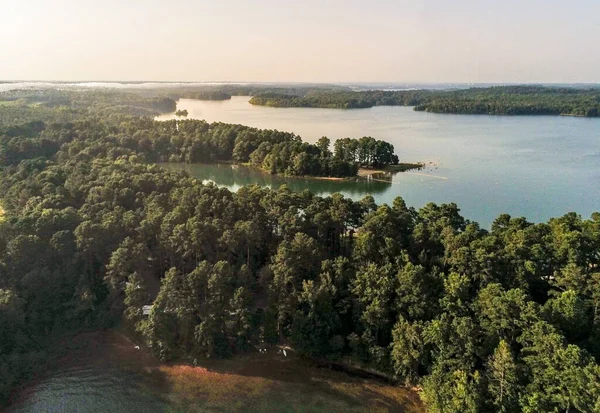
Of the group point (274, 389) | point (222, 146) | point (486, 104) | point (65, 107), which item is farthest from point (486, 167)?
point (486, 104)

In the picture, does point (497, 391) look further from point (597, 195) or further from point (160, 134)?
point (160, 134)

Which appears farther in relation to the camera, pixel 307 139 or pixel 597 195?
pixel 307 139

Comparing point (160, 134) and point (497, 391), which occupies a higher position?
point (160, 134)

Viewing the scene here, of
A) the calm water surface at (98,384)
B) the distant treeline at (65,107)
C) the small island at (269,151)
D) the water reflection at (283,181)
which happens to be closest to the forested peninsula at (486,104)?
the distant treeline at (65,107)

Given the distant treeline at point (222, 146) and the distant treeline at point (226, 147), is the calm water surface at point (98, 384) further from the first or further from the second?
the distant treeline at point (226, 147)

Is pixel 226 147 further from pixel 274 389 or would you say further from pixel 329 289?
pixel 274 389

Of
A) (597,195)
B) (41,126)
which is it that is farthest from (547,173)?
(41,126)

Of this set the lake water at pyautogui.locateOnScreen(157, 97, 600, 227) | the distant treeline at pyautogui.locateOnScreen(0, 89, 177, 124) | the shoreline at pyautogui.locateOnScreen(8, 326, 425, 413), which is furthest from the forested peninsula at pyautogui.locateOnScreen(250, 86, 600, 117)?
the shoreline at pyautogui.locateOnScreen(8, 326, 425, 413)
